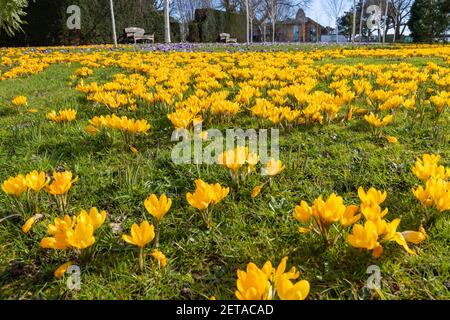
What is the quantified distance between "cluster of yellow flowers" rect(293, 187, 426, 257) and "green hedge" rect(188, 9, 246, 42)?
31.3 m

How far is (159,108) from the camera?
4680 mm

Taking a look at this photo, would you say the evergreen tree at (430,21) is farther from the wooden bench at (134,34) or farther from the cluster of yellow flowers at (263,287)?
the cluster of yellow flowers at (263,287)

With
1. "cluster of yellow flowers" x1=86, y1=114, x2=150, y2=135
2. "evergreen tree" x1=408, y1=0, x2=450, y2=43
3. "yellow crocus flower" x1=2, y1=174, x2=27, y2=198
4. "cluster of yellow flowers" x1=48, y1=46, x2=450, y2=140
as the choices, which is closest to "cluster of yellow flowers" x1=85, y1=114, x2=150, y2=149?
"cluster of yellow flowers" x1=86, y1=114, x2=150, y2=135

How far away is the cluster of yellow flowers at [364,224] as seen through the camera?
1.62 meters

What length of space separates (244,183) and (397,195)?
110 centimetres

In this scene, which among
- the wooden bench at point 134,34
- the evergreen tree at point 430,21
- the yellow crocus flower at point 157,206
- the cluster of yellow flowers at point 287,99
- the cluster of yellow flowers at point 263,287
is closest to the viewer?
the cluster of yellow flowers at point 263,287

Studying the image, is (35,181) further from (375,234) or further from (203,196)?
(375,234)

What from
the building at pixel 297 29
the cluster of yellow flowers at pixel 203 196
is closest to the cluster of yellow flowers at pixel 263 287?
the cluster of yellow flowers at pixel 203 196

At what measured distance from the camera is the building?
2948 inches

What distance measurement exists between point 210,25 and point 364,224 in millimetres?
33427

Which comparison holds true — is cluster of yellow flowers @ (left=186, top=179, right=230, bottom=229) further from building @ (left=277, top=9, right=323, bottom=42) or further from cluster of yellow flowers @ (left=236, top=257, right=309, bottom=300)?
building @ (left=277, top=9, right=323, bottom=42)

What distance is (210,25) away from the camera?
3256 centimetres

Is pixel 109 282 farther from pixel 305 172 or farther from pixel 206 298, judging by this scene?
pixel 305 172

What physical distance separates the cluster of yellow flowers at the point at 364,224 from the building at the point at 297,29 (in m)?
75.8
